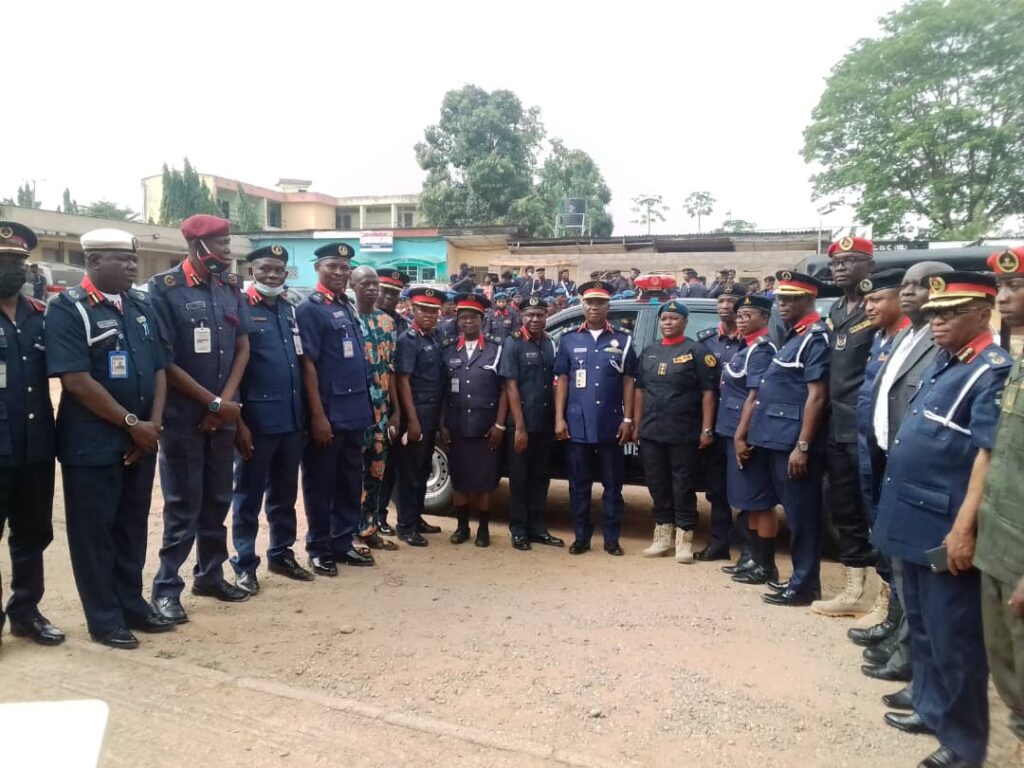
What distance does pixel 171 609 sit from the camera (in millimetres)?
3984

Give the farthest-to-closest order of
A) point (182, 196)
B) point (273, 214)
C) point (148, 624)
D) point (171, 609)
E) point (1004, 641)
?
point (273, 214) < point (182, 196) < point (171, 609) < point (148, 624) < point (1004, 641)

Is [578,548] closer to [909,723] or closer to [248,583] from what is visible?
[248,583]

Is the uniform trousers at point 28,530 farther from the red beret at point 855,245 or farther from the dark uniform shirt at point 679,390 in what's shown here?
the red beret at point 855,245

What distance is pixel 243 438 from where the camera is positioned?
427 centimetres

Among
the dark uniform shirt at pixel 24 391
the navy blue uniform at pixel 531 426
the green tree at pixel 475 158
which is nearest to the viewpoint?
the dark uniform shirt at pixel 24 391

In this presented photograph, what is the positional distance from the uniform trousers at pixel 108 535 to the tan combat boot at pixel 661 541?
10.3 ft

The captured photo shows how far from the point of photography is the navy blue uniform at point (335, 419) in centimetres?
480

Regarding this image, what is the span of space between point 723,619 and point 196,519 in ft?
9.48

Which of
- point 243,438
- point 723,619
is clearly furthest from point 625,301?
point 243,438

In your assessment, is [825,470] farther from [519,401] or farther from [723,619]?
[519,401]

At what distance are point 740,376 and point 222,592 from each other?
3.36 m

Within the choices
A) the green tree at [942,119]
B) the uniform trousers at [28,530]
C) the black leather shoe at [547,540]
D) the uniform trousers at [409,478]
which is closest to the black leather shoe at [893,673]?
the black leather shoe at [547,540]

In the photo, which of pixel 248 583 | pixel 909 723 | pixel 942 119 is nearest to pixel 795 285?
pixel 909 723

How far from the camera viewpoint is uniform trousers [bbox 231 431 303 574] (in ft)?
14.6
